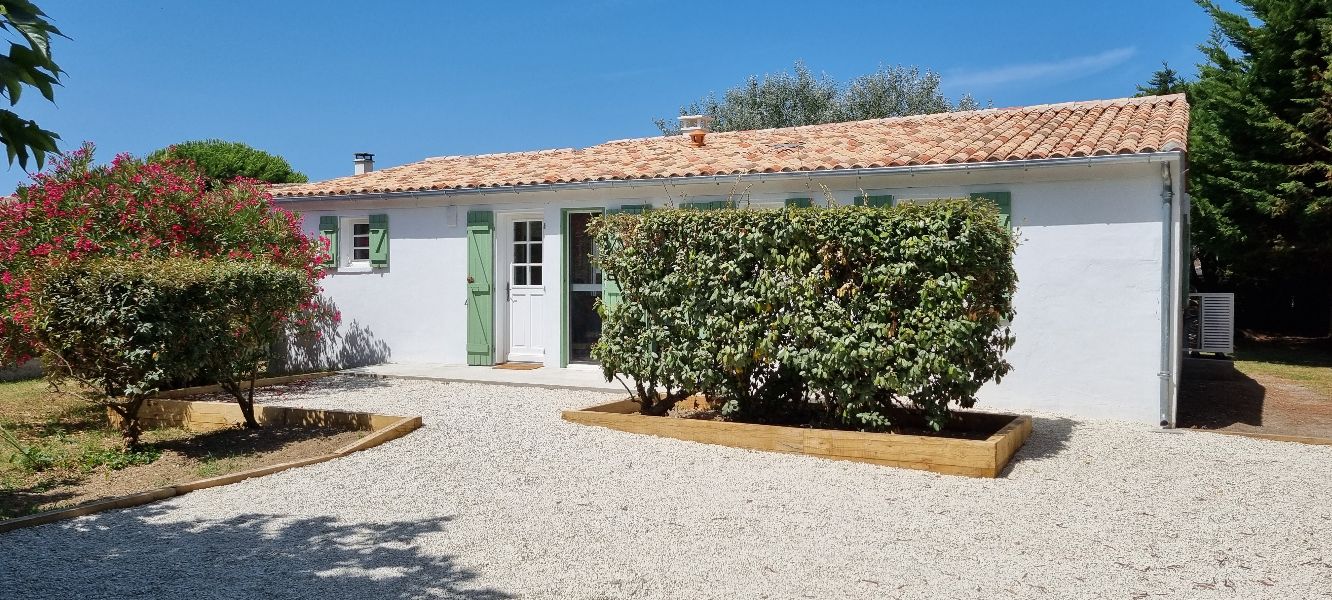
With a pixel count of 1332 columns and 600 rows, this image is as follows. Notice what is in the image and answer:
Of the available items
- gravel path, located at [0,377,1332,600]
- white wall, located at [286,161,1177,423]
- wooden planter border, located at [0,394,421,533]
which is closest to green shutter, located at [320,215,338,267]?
wooden planter border, located at [0,394,421,533]

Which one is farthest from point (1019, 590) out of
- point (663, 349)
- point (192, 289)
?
point (192, 289)

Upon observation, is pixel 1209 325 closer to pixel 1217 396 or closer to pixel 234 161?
pixel 1217 396

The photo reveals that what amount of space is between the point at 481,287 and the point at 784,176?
4142 millimetres

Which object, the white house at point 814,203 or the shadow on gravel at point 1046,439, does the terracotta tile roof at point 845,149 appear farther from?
the shadow on gravel at point 1046,439

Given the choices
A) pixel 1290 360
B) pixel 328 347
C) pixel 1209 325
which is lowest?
pixel 1290 360

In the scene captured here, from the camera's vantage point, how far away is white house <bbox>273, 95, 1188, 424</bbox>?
838cm

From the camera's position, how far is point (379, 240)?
12.4 metres

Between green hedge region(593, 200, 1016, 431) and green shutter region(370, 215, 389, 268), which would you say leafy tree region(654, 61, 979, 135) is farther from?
green hedge region(593, 200, 1016, 431)

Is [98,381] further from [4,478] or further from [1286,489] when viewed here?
[1286,489]

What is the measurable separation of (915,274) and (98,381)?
5.80 meters

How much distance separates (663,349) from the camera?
720 centimetres

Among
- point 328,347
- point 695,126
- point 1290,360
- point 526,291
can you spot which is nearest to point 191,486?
point 526,291

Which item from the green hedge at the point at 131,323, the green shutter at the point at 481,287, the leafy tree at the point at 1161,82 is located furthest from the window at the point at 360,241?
the leafy tree at the point at 1161,82

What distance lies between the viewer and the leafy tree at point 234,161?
82.6ft
